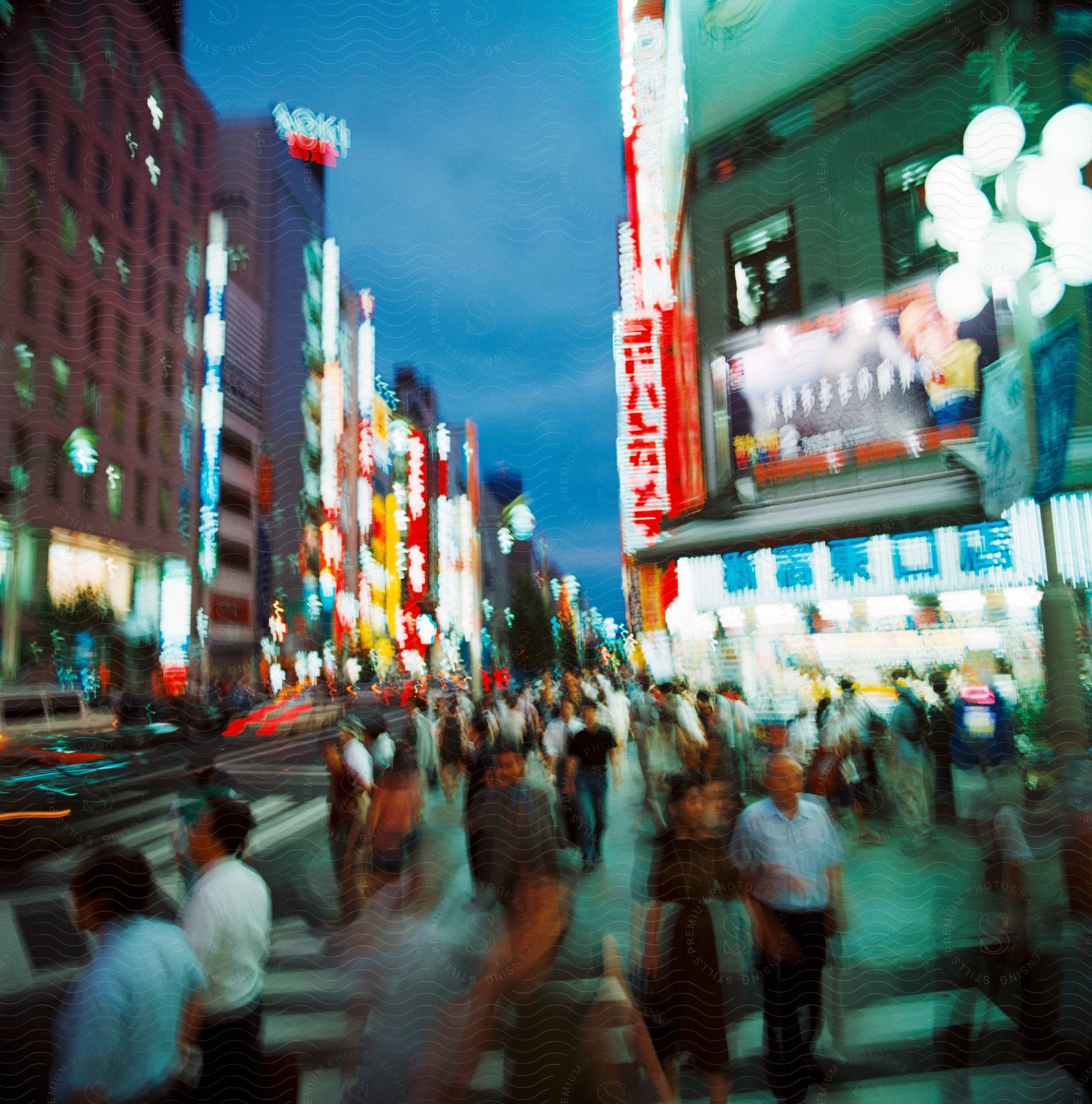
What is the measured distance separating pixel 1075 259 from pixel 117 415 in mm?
22876

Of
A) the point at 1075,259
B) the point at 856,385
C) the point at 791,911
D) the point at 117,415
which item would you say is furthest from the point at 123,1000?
the point at 117,415

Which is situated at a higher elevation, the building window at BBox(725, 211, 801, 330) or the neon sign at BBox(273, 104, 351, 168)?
the neon sign at BBox(273, 104, 351, 168)

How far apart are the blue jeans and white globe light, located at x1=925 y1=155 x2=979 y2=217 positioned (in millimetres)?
4056

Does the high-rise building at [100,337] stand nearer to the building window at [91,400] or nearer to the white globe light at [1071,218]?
the building window at [91,400]

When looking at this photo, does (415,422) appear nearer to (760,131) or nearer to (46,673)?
(46,673)

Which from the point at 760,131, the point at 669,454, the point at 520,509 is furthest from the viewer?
the point at 669,454

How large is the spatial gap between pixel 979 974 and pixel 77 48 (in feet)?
85.5

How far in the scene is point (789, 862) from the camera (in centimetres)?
273

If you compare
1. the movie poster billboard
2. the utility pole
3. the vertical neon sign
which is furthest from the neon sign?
the movie poster billboard

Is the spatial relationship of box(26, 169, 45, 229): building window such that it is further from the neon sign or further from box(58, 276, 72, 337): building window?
the neon sign

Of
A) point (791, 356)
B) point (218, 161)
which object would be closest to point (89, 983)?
point (791, 356)

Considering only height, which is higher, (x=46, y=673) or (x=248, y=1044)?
(x=46, y=673)

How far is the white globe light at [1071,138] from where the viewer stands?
436 cm

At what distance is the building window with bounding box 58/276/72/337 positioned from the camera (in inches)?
770
